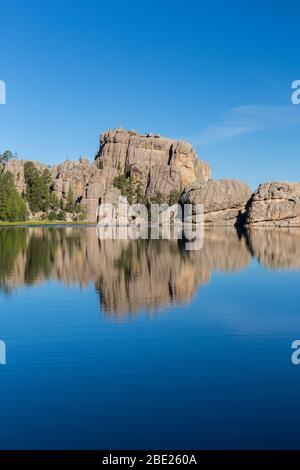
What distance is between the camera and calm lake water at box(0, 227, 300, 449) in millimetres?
10156

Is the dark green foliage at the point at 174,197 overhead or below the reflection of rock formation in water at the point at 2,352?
overhead

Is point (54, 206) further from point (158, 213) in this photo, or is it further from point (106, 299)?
point (106, 299)

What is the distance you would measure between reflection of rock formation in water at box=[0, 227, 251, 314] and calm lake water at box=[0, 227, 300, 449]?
0.66 feet

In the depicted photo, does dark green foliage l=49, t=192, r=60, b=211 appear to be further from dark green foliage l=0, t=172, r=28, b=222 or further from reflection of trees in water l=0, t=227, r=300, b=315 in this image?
reflection of trees in water l=0, t=227, r=300, b=315

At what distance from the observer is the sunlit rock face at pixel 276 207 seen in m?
114

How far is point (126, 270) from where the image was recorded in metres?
34.9

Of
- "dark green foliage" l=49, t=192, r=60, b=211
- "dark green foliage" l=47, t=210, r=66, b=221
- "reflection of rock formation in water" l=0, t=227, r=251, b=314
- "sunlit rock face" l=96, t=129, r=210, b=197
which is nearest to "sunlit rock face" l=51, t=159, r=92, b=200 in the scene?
"dark green foliage" l=49, t=192, r=60, b=211

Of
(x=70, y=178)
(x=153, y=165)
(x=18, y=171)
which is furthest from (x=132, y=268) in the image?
(x=153, y=165)

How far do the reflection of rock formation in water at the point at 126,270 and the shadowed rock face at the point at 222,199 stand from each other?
69415 millimetres

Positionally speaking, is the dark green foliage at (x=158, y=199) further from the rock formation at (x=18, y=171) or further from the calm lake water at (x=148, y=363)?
the calm lake water at (x=148, y=363)

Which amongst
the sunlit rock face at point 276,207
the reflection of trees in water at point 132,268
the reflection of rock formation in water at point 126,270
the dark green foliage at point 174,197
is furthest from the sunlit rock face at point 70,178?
the reflection of rock formation in water at point 126,270
